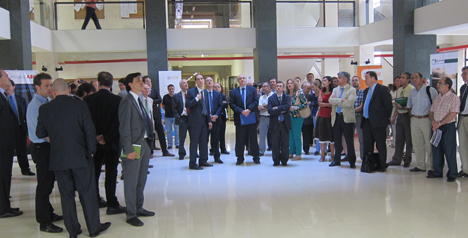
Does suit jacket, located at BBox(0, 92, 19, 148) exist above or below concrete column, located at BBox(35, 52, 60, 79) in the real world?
below

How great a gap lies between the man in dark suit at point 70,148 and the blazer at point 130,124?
1.01 feet

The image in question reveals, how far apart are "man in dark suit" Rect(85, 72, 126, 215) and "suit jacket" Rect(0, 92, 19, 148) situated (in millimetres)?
901

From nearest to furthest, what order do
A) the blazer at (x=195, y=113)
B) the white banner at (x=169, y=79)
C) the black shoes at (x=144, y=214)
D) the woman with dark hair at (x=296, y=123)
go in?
the black shoes at (x=144, y=214)
the blazer at (x=195, y=113)
the woman with dark hair at (x=296, y=123)
the white banner at (x=169, y=79)

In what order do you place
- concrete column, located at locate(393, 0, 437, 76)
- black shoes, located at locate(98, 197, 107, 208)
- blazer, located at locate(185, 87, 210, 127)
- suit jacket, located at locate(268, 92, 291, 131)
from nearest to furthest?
1. black shoes, located at locate(98, 197, 107, 208)
2. blazer, located at locate(185, 87, 210, 127)
3. suit jacket, located at locate(268, 92, 291, 131)
4. concrete column, located at locate(393, 0, 437, 76)

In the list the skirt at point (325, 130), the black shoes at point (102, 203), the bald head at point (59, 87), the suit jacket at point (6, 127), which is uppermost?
the bald head at point (59, 87)

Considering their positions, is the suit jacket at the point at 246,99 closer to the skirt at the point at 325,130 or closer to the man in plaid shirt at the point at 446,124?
the skirt at the point at 325,130

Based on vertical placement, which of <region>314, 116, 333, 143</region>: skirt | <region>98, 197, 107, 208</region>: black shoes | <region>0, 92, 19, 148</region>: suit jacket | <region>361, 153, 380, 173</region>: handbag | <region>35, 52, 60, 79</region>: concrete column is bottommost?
<region>98, 197, 107, 208</region>: black shoes

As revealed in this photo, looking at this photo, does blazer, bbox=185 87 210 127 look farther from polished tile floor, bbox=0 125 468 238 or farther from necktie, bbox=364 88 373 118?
Result: necktie, bbox=364 88 373 118

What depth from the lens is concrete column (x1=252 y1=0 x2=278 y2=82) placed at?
435 inches

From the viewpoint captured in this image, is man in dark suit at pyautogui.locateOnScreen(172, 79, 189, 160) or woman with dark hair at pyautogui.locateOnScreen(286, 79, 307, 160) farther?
man in dark suit at pyautogui.locateOnScreen(172, 79, 189, 160)

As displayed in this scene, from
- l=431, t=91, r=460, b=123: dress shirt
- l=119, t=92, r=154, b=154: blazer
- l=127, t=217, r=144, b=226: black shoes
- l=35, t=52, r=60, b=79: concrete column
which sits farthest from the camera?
l=35, t=52, r=60, b=79: concrete column

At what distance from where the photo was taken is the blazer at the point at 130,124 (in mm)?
3531

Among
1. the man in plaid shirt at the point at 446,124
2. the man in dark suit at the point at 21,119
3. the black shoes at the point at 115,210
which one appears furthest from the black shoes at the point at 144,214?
the man in plaid shirt at the point at 446,124

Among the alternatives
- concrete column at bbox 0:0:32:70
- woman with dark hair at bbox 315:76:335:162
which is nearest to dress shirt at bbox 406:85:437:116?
woman with dark hair at bbox 315:76:335:162
